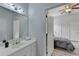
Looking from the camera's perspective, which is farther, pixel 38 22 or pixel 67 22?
pixel 67 22

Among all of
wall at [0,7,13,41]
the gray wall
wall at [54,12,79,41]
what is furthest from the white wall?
wall at [54,12,79,41]

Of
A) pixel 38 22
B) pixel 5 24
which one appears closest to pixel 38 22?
pixel 38 22

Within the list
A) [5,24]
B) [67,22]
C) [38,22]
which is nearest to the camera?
[5,24]

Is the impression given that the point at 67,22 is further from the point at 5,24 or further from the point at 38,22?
the point at 5,24

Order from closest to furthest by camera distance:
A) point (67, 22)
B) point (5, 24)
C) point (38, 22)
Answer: point (5, 24), point (38, 22), point (67, 22)

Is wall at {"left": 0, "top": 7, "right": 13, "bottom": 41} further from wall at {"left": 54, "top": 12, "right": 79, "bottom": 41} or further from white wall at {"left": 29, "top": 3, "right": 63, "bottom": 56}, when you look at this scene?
wall at {"left": 54, "top": 12, "right": 79, "bottom": 41}

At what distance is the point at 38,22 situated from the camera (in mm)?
2068

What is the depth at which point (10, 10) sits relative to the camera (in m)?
1.98

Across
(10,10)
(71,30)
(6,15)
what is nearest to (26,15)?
(10,10)

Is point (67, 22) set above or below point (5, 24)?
above

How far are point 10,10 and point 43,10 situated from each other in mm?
731

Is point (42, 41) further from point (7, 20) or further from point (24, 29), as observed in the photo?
point (7, 20)

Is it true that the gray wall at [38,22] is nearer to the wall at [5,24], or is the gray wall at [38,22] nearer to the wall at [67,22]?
the wall at [5,24]

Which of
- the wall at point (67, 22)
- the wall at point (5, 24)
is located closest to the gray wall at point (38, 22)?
the wall at point (5, 24)
